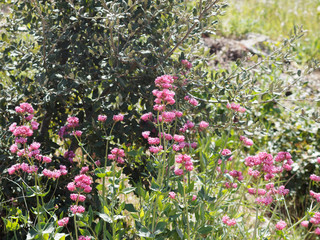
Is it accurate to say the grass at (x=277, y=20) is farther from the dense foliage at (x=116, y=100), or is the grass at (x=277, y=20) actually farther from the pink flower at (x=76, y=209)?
the pink flower at (x=76, y=209)

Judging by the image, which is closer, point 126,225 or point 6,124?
point 6,124

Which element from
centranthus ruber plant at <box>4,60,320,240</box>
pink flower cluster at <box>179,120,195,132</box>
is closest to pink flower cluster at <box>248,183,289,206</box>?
centranthus ruber plant at <box>4,60,320,240</box>

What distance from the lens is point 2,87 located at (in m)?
2.66

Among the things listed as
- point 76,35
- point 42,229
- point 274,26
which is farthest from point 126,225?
point 274,26

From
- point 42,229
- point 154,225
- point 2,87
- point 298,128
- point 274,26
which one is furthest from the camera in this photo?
point 274,26

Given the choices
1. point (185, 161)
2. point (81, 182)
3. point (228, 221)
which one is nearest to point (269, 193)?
point (228, 221)

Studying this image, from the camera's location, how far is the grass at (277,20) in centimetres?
612

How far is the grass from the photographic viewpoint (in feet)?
Result: 20.1

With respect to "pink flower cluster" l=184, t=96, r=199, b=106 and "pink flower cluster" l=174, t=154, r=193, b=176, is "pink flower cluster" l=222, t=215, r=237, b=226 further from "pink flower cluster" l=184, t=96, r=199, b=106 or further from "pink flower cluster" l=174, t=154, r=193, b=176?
"pink flower cluster" l=184, t=96, r=199, b=106

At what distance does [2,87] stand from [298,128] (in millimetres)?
2538

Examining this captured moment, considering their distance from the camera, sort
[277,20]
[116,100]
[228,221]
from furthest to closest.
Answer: [277,20] → [116,100] → [228,221]

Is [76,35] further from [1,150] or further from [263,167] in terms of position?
[263,167]

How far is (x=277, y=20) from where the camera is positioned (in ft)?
25.0

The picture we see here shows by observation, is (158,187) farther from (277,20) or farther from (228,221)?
(277,20)
